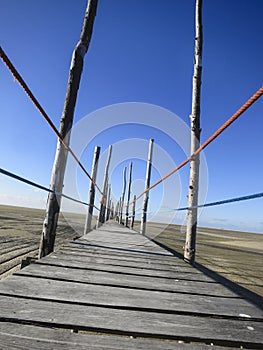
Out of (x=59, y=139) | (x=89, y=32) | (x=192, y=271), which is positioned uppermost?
(x=89, y=32)

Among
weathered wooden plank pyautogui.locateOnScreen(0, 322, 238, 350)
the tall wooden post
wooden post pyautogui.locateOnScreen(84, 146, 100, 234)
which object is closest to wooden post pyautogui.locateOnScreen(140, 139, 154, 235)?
wooden post pyautogui.locateOnScreen(84, 146, 100, 234)

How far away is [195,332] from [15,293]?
104 centimetres

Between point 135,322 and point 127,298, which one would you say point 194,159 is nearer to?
point 127,298

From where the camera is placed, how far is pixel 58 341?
0.96 metres

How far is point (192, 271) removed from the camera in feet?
8.03

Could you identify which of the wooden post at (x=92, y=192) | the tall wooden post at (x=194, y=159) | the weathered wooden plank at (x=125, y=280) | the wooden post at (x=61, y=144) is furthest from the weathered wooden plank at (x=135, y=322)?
the wooden post at (x=92, y=192)

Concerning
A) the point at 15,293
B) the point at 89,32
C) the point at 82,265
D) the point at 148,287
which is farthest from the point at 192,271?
the point at 89,32

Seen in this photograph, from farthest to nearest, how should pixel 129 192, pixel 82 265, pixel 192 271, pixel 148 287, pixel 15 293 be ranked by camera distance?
pixel 129 192 → pixel 192 271 → pixel 82 265 → pixel 148 287 → pixel 15 293

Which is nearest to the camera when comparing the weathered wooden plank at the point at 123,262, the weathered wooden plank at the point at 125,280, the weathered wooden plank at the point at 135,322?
the weathered wooden plank at the point at 135,322

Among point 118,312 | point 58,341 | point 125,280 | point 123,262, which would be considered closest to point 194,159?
point 123,262

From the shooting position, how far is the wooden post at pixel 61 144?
3166 millimetres

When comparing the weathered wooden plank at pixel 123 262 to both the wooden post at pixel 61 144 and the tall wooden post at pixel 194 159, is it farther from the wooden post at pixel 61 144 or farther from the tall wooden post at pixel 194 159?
the tall wooden post at pixel 194 159

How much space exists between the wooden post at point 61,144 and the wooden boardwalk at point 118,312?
3.69ft

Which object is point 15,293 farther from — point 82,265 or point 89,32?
point 89,32
